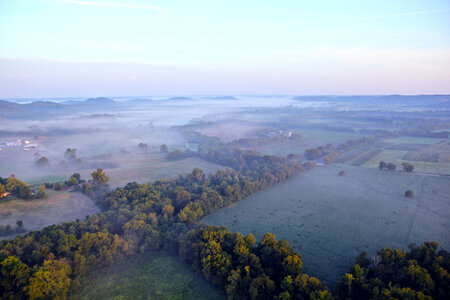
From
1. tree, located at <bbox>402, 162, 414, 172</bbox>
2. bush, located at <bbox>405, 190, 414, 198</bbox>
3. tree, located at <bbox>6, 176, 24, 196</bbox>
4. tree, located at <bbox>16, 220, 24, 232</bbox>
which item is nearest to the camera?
tree, located at <bbox>16, 220, 24, 232</bbox>

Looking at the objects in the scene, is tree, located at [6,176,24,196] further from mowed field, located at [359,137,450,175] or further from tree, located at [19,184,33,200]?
mowed field, located at [359,137,450,175]

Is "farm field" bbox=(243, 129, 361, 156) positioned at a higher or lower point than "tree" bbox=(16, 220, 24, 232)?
Answer: higher

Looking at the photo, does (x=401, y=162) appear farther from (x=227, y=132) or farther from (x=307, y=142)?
(x=227, y=132)

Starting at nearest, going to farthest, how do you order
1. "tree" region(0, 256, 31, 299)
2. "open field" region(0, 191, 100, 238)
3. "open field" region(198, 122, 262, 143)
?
"tree" region(0, 256, 31, 299), "open field" region(0, 191, 100, 238), "open field" region(198, 122, 262, 143)

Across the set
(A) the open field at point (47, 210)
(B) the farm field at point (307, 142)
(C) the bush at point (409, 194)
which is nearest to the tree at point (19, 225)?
(A) the open field at point (47, 210)

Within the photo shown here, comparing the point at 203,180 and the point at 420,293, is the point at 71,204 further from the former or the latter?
the point at 420,293

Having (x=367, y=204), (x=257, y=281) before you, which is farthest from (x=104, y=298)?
(x=367, y=204)

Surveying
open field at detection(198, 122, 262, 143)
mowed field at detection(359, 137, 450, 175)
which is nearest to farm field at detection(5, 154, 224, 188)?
open field at detection(198, 122, 262, 143)

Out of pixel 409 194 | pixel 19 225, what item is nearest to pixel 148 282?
pixel 19 225
